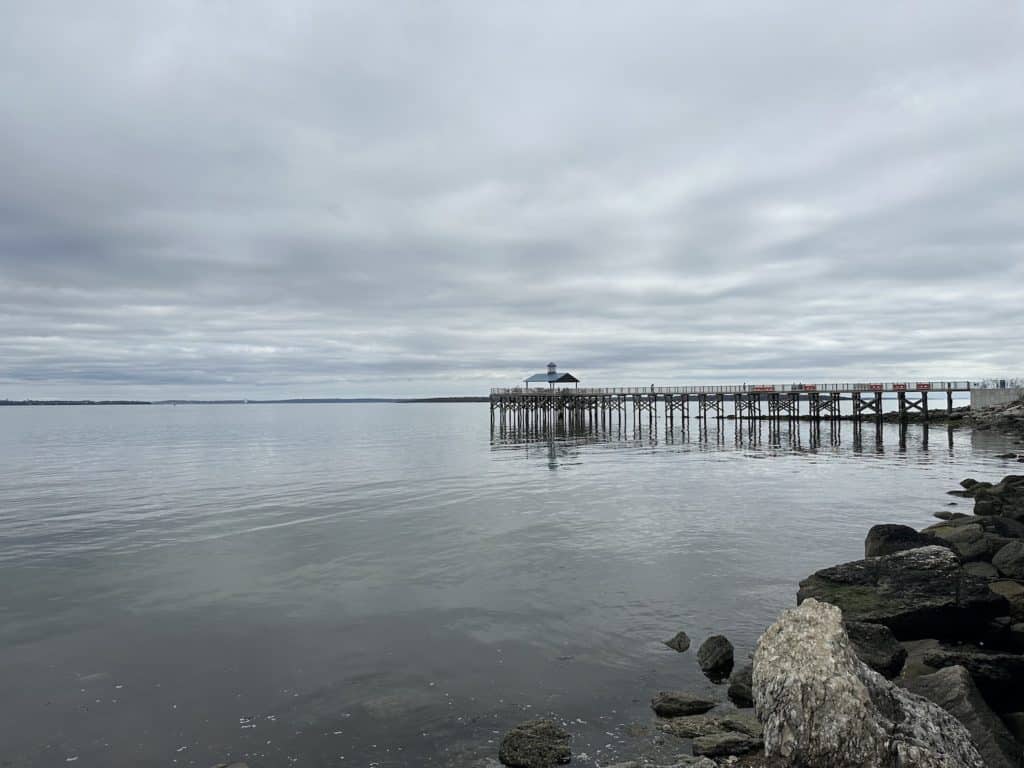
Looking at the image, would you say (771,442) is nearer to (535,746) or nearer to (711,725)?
(711,725)

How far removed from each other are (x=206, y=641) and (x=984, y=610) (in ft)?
43.8

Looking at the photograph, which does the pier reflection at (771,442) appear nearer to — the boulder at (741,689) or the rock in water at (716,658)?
the rock in water at (716,658)

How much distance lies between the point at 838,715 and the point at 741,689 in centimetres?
375

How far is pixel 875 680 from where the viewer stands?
6.20 m

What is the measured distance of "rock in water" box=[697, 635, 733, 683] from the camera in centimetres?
1018

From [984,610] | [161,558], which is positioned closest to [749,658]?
[984,610]

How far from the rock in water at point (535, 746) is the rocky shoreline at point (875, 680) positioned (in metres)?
0.02

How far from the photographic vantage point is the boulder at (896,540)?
14.0 meters

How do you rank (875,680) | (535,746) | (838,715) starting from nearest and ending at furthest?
(838,715) < (875,680) < (535,746)

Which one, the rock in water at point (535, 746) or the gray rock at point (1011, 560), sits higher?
the gray rock at point (1011, 560)

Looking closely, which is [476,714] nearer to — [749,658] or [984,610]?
[749,658]

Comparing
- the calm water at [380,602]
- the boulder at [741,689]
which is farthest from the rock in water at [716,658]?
the boulder at [741,689]

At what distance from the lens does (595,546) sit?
18922 mm

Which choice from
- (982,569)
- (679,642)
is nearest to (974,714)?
(679,642)
